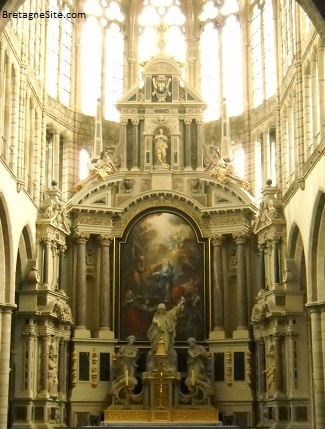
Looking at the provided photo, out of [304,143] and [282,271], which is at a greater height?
[304,143]

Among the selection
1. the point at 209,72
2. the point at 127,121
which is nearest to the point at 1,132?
the point at 127,121

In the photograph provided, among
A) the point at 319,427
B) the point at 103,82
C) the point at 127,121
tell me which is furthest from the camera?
the point at 103,82

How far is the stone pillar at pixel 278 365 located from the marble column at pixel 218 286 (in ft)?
10.9

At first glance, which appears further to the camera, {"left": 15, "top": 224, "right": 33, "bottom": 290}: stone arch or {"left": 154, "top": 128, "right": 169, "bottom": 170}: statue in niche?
{"left": 154, "top": 128, "right": 169, "bottom": 170}: statue in niche

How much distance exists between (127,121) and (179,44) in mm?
7715

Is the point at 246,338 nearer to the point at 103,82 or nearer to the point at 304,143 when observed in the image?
the point at 304,143

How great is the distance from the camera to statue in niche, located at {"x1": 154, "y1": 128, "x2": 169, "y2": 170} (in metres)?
35.7

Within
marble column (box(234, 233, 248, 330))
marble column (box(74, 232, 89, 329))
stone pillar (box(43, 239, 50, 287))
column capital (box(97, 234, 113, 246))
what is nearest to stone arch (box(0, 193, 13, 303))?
stone pillar (box(43, 239, 50, 287))

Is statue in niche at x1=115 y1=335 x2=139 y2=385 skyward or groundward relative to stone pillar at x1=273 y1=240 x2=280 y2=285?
groundward

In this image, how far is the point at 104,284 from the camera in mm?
34438

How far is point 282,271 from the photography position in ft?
105

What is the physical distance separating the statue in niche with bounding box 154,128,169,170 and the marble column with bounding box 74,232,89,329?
411 cm

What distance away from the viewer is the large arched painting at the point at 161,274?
34.5 m

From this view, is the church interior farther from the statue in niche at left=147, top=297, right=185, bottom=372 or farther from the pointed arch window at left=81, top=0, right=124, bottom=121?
the pointed arch window at left=81, top=0, right=124, bottom=121
